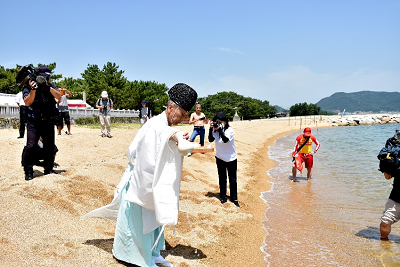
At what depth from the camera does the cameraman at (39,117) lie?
217 inches

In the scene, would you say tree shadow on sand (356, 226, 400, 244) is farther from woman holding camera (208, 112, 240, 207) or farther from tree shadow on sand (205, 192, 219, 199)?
→ tree shadow on sand (205, 192, 219, 199)

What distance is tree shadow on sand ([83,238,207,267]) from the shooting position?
4.03 metres

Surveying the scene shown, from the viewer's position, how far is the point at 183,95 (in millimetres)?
3359

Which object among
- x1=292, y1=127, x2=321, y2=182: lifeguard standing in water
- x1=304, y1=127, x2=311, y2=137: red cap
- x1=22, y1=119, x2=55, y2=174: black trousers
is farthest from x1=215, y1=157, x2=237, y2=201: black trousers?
x1=304, y1=127, x2=311, y2=137: red cap

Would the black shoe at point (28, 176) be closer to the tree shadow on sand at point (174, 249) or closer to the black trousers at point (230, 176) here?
the tree shadow on sand at point (174, 249)

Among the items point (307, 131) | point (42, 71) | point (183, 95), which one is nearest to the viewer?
point (183, 95)

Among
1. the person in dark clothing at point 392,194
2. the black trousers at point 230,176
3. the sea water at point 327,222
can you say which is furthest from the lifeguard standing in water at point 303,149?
the person in dark clothing at point 392,194

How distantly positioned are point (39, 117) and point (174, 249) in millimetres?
3308

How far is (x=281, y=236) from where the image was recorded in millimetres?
5723

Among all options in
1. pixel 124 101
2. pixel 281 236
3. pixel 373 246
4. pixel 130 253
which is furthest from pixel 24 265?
pixel 124 101

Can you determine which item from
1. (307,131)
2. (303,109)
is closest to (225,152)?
(307,131)

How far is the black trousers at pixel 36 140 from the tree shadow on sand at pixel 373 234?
19.5ft

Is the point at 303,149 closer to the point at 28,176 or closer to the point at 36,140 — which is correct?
the point at 36,140

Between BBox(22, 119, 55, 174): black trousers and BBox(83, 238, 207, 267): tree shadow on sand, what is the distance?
2.34 metres
